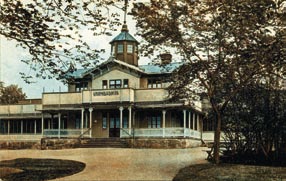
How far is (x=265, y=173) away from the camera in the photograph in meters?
15.0

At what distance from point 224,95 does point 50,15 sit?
34.4ft

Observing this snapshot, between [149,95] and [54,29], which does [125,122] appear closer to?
[149,95]

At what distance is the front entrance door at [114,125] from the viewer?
35.4 m

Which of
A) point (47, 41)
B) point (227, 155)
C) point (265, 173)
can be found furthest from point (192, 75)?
point (47, 41)

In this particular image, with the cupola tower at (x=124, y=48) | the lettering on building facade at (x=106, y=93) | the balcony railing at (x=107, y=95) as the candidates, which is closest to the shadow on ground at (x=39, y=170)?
the balcony railing at (x=107, y=95)

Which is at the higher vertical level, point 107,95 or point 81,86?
point 81,86

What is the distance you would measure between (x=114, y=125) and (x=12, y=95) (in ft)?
117

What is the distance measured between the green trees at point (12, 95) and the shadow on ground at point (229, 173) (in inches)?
2032

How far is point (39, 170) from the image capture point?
1628 cm

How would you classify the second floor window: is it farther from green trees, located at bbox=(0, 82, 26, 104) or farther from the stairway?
green trees, located at bbox=(0, 82, 26, 104)

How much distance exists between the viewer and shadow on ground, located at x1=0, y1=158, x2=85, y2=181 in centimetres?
1460

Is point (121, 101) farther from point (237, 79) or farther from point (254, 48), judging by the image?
point (254, 48)

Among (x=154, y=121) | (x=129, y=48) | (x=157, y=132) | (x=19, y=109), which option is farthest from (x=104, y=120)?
(x=19, y=109)

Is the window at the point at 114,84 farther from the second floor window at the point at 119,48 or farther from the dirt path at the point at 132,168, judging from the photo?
the dirt path at the point at 132,168
